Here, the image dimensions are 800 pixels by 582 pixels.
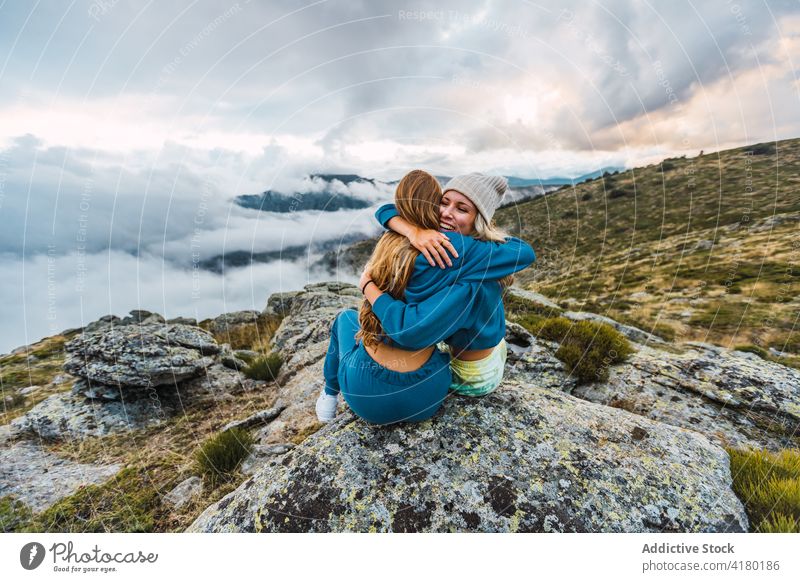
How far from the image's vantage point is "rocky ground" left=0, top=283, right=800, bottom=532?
7.86 ft

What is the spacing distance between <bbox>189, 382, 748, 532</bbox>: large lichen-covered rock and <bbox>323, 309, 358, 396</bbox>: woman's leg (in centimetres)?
80

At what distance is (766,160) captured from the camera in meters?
48.7

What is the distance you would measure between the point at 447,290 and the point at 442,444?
1.38m

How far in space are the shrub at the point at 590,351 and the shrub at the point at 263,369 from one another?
591 centimetres

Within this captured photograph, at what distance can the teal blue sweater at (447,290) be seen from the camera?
247 centimetres

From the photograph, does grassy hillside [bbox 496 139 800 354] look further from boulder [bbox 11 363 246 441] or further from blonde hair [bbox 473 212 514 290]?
boulder [bbox 11 363 246 441]

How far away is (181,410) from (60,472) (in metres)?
1.68

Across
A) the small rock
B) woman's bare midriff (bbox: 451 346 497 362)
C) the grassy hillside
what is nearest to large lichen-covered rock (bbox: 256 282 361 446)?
the small rock

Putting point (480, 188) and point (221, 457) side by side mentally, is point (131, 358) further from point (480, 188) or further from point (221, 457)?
point (480, 188)

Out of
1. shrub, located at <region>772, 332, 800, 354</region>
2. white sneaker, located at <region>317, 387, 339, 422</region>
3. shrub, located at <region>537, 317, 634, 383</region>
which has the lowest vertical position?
shrub, located at <region>772, 332, 800, 354</region>

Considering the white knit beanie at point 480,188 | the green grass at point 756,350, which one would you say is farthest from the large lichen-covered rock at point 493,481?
the green grass at point 756,350

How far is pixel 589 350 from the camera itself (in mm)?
5066

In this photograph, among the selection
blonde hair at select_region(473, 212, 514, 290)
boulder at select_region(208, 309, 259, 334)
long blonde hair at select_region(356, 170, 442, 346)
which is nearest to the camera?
long blonde hair at select_region(356, 170, 442, 346)
